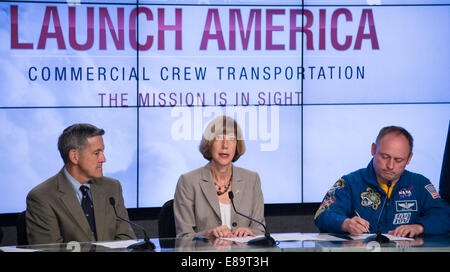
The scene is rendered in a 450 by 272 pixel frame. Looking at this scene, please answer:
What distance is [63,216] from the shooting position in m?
3.04

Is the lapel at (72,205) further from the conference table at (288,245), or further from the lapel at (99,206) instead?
the conference table at (288,245)

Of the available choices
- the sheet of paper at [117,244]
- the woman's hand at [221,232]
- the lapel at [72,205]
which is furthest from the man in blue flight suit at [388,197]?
the lapel at [72,205]

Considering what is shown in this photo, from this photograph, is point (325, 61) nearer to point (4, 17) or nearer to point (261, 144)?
point (261, 144)

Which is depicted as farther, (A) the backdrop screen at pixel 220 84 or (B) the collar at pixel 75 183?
(A) the backdrop screen at pixel 220 84

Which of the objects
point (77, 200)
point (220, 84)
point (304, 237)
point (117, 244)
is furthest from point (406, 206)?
point (220, 84)

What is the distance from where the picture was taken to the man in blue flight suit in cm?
307

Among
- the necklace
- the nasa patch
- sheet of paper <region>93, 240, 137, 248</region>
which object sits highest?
the necklace

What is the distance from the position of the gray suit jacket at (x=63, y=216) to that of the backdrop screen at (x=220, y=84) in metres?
1.91

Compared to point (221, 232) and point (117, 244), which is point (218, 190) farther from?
point (117, 244)

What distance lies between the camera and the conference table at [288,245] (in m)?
2.42

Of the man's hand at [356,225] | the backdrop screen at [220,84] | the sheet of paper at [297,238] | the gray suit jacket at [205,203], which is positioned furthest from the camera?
the backdrop screen at [220,84]

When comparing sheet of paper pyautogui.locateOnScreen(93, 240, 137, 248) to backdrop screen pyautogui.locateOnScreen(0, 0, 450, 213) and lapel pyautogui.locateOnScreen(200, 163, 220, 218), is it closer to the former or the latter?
lapel pyautogui.locateOnScreen(200, 163, 220, 218)

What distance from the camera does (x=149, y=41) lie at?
16.7 ft

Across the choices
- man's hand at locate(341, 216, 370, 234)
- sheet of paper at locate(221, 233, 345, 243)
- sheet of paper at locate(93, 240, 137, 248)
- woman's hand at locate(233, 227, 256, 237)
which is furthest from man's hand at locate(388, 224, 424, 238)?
sheet of paper at locate(93, 240, 137, 248)
